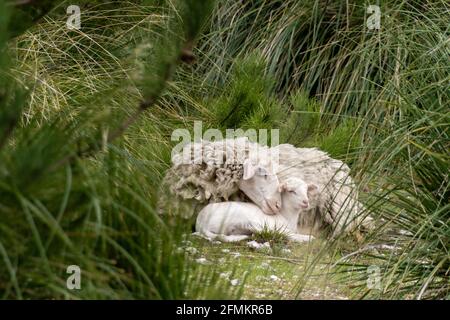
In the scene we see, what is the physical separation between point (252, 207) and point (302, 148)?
0.61 meters

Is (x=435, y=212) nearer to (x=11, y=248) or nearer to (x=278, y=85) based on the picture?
(x=11, y=248)

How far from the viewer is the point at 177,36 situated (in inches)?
119

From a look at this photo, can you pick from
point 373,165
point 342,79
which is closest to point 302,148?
point 342,79

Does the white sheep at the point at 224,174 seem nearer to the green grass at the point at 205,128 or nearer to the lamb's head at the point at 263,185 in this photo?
the lamb's head at the point at 263,185

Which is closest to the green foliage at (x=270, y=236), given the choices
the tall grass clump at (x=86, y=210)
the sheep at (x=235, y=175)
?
the sheep at (x=235, y=175)

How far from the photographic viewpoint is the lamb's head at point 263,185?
19.5 ft

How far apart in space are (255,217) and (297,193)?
30 centimetres

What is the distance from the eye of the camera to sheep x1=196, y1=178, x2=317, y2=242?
5.77 m

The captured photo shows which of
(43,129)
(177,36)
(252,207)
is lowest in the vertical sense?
(252,207)

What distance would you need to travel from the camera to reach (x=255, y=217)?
5875 millimetres

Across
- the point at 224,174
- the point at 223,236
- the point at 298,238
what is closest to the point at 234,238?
the point at 223,236

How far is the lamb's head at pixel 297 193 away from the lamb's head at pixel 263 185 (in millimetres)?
45
